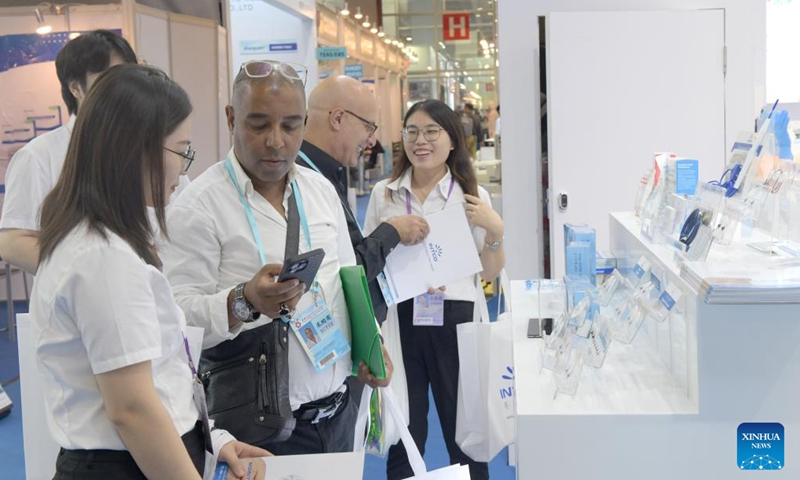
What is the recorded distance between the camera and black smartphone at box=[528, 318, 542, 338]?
2643 mm

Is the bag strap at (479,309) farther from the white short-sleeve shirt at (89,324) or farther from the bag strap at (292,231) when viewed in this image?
the white short-sleeve shirt at (89,324)

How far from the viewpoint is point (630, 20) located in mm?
5035

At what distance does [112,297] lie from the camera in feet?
4.45

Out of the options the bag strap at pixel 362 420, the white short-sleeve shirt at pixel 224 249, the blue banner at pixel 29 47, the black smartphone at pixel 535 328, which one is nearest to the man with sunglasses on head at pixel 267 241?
the white short-sleeve shirt at pixel 224 249

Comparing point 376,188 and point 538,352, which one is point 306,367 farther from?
point 376,188

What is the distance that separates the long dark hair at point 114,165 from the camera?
141 cm

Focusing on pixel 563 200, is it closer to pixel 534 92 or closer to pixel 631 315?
pixel 534 92

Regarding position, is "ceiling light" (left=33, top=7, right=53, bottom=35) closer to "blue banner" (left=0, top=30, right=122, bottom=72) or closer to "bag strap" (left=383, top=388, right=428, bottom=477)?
"blue banner" (left=0, top=30, right=122, bottom=72)

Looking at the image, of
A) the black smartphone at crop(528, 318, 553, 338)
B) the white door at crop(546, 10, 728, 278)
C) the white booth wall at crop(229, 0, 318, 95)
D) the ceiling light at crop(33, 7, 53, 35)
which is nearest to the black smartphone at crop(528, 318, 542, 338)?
the black smartphone at crop(528, 318, 553, 338)

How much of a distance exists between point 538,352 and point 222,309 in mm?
1009

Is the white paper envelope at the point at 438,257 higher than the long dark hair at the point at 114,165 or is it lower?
lower

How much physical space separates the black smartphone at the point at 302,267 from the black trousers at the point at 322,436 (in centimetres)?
49

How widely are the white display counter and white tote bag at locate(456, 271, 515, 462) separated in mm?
906

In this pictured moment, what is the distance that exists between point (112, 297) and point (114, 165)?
0.24 meters
